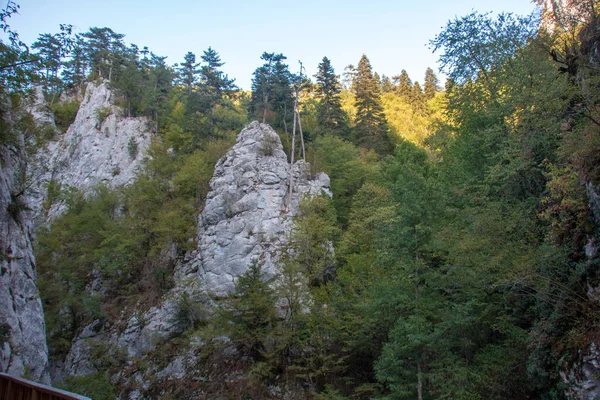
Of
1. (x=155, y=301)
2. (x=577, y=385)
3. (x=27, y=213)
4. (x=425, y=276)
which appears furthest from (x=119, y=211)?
(x=577, y=385)

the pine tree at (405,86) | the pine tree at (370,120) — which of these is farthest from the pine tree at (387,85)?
the pine tree at (370,120)

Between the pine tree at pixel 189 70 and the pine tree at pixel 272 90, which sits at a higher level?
the pine tree at pixel 189 70

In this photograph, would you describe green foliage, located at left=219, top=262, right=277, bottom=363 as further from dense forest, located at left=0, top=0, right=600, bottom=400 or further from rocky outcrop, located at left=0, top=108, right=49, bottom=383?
rocky outcrop, located at left=0, top=108, right=49, bottom=383

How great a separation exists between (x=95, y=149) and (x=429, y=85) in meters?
44.0

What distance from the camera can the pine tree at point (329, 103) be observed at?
115 ft

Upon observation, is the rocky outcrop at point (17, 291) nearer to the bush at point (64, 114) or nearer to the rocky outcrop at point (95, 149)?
the rocky outcrop at point (95, 149)

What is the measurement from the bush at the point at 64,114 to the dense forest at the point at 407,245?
19.7m

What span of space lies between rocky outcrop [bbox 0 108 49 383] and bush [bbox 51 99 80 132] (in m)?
32.8

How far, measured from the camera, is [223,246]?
72.5 feet

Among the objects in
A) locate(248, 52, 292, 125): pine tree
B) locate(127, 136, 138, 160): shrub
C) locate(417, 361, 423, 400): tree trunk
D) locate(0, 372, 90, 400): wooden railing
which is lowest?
locate(417, 361, 423, 400): tree trunk

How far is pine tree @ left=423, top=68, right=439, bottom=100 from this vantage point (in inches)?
1951

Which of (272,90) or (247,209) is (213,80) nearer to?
(272,90)

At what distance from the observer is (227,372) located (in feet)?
54.5

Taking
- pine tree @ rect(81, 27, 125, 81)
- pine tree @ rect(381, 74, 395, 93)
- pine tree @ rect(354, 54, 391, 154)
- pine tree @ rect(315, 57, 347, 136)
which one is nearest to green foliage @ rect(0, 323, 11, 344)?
pine tree @ rect(315, 57, 347, 136)
